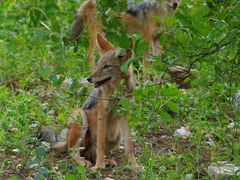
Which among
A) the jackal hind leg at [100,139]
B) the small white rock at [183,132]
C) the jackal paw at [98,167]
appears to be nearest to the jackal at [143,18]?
the small white rock at [183,132]

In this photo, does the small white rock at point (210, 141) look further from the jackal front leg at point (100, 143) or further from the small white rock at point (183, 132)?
the jackal front leg at point (100, 143)

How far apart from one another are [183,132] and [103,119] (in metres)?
1.25

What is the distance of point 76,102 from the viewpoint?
8477 mm

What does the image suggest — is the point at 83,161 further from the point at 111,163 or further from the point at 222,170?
the point at 222,170

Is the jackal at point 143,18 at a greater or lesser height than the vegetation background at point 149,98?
greater

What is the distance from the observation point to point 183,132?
7965mm

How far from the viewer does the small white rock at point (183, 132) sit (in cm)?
786

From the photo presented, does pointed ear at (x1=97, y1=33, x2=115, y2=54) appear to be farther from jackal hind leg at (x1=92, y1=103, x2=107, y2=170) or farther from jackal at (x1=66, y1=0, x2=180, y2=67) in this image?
jackal at (x1=66, y1=0, x2=180, y2=67)

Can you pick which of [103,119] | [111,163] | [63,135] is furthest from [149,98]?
[63,135]

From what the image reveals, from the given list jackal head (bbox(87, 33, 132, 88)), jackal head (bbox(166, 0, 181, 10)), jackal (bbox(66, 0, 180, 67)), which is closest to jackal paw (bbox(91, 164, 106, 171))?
jackal head (bbox(87, 33, 132, 88))

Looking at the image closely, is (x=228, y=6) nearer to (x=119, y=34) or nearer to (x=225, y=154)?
(x=119, y=34)

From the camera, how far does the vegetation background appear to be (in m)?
5.16

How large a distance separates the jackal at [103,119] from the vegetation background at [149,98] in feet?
0.46

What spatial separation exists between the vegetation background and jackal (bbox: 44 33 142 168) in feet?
0.46
